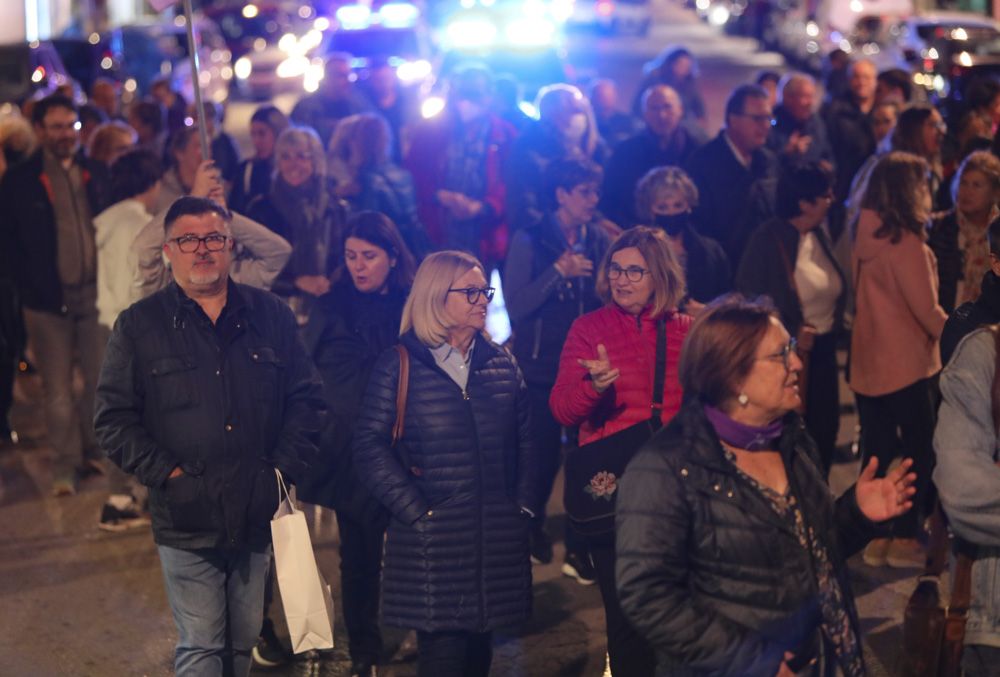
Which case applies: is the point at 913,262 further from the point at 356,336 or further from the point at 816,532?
the point at 816,532

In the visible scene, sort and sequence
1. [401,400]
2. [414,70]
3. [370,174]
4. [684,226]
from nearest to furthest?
[401,400], [684,226], [370,174], [414,70]

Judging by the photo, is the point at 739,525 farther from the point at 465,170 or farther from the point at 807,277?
the point at 465,170

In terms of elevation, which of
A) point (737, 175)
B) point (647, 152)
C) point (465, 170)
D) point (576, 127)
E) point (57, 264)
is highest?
point (576, 127)

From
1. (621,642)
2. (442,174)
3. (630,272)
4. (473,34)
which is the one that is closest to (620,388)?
(630,272)

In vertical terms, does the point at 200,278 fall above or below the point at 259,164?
below

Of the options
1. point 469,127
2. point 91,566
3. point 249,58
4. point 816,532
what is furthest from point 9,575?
point 249,58

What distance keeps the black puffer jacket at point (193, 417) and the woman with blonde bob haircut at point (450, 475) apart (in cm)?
42

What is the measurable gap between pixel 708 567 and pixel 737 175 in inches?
224

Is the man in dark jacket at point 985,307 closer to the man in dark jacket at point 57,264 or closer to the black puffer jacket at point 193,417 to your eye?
the black puffer jacket at point 193,417

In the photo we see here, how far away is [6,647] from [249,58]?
86.5 feet

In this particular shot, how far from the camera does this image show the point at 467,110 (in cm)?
1065

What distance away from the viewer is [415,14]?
2728cm

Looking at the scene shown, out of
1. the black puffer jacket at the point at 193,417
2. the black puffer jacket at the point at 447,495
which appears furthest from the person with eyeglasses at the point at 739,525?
the black puffer jacket at the point at 193,417

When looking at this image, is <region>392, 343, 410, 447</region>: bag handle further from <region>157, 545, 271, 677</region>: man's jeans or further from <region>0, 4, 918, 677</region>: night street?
<region>0, 4, 918, 677</region>: night street
